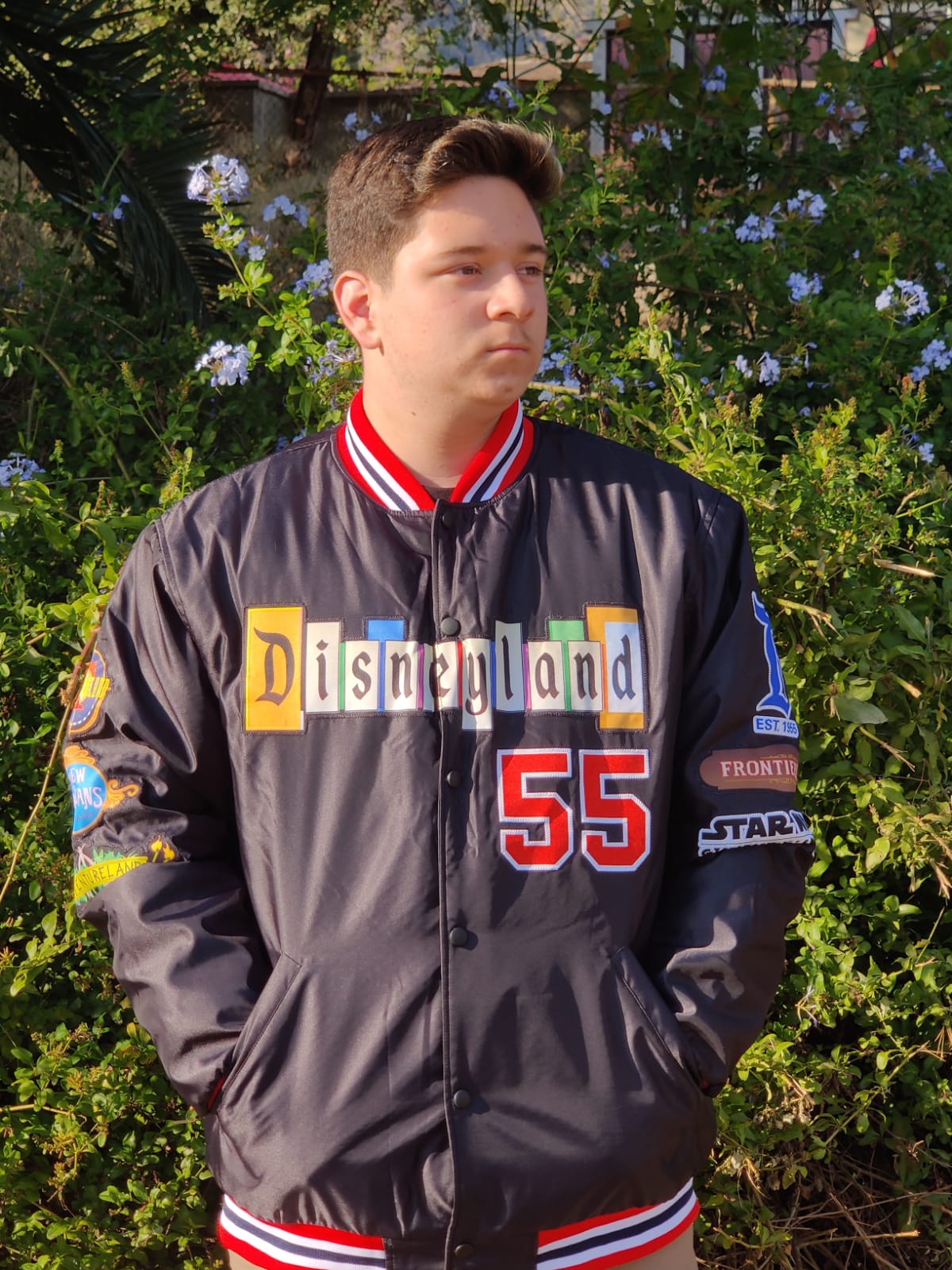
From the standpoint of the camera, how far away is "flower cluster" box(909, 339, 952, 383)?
381 centimetres

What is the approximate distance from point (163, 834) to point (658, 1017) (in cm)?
70

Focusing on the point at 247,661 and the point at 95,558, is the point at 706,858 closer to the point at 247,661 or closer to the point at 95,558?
the point at 247,661

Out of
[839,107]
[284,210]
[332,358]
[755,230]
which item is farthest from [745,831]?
[839,107]

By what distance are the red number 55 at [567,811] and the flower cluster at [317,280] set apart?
1.84 metres

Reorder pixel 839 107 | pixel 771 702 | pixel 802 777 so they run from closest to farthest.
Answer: pixel 771 702 < pixel 802 777 < pixel 839 107

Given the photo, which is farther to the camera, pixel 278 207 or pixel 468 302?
pixel 278 207

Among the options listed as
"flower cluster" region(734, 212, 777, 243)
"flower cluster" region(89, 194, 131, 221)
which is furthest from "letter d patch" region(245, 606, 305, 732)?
"flower cluster" region(89, 194, 131, 221)

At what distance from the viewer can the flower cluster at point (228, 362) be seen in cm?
322

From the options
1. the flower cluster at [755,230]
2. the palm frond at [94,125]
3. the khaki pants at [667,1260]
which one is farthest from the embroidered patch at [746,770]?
the palm frond at [94,125]

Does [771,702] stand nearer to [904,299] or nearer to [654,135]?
[904,299]

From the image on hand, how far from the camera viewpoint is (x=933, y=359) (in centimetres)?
383

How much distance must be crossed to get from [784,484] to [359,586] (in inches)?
49.3

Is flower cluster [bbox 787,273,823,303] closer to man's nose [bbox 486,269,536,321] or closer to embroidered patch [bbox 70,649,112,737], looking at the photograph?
man's nose [bbox 486,269,536,321]

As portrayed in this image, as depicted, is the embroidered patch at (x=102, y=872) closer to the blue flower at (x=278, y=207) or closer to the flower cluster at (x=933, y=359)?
the blue flower at (x=278, y=207)
